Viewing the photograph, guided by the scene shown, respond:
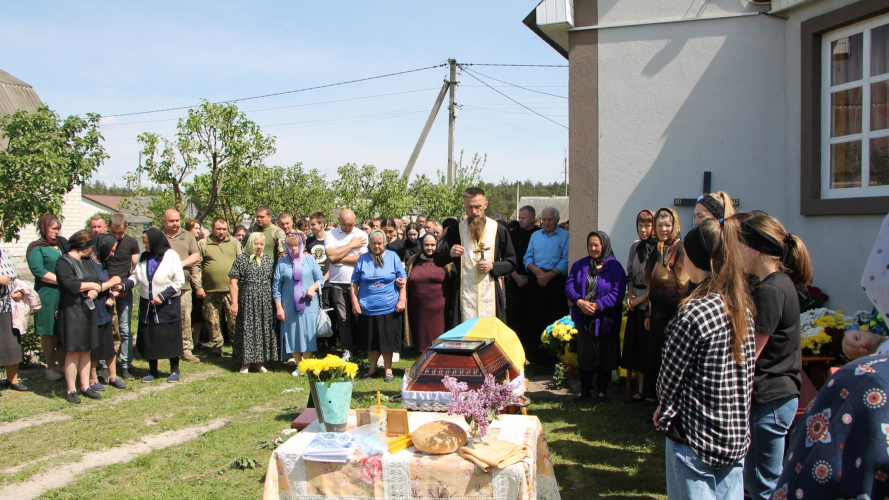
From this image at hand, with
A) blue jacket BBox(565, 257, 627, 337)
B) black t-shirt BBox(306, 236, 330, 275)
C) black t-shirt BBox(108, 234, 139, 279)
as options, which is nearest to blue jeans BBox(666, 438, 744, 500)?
blue jacket BBox(565, 257, 627, 337)

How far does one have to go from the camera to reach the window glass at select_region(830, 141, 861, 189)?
6406 millimetres

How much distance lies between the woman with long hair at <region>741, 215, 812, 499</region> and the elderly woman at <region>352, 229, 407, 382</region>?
518 cm

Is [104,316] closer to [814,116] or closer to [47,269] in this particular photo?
[47,269]

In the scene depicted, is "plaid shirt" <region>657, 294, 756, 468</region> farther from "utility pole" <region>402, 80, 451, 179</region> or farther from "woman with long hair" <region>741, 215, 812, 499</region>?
"utility pole" <region>402, 80, 451, 179</region>

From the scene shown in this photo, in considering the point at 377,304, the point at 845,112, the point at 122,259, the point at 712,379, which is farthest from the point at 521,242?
the point at 712,379

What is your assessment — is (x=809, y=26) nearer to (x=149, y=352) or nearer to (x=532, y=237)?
(x=532, y=237)

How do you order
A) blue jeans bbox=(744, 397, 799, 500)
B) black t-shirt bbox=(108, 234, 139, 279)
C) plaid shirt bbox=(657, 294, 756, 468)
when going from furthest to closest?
black t-shirt bbox=(108, 234, 139, 279), blue jeans bbox=(744, 397, 799, 500), plaid shirt bbox=(657, 294, 756, 468)

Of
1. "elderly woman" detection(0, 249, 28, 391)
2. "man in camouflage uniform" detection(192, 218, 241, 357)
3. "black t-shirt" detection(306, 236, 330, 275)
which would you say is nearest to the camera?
"elderly woman" detection(0, 249, 28, 391)

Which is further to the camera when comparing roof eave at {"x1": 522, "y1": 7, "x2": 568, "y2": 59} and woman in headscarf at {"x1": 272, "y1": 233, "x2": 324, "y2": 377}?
woman in headscarf at {"x1": 272, "y1": 233, "x2": 324, "y2": 377}

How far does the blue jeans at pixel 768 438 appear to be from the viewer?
332 cm

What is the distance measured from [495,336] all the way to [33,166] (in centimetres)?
798

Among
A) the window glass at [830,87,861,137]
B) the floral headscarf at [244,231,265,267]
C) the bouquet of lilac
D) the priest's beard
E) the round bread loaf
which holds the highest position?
the window glass at [830,87,861,137]

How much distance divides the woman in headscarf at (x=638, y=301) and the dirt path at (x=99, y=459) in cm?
431

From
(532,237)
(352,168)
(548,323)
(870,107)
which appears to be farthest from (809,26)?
(352,168)
